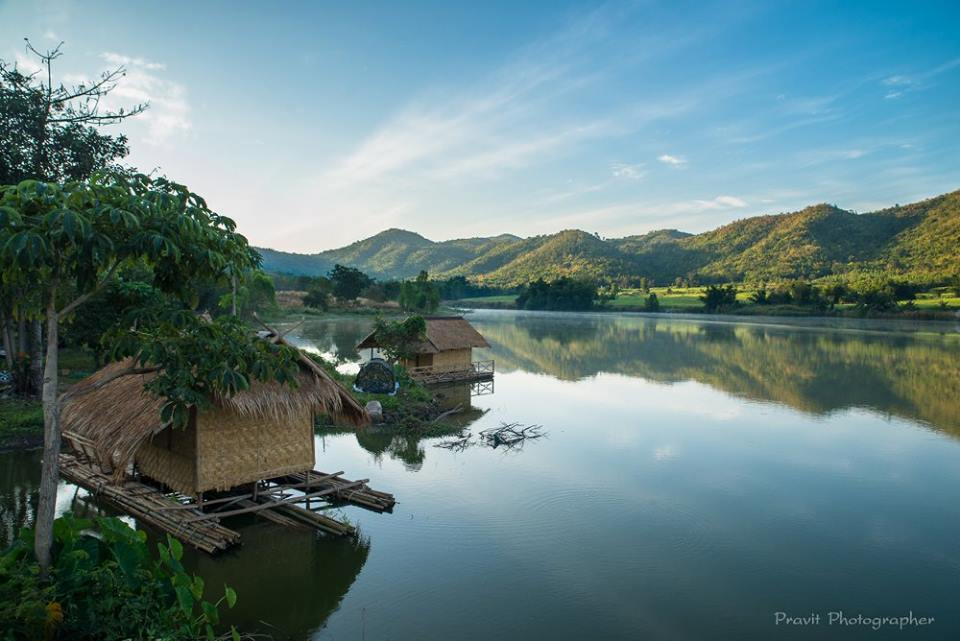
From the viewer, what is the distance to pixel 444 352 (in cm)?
2220

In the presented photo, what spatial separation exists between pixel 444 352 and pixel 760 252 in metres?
93.4

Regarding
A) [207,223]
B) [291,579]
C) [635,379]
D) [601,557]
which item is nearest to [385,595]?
[291,579]

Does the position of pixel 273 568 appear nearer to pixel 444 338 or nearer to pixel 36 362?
pixel 36 362

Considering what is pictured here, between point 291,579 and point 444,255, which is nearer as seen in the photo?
point 291,579

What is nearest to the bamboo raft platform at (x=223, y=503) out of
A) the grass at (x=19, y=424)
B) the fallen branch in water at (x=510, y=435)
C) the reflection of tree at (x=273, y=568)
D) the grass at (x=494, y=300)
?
the reflection of tree at (x=273, y=568)

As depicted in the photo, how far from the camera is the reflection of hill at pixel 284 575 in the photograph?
21.1 feet

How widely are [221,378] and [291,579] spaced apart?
3.66 m

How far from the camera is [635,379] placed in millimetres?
24266

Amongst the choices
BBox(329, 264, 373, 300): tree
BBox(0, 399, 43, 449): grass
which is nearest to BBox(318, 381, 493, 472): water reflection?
BBox(0, 399, 43, 449): grass

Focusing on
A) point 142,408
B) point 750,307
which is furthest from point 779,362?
point 750,307

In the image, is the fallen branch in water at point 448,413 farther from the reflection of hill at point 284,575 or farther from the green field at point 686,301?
the green field at point 686,301

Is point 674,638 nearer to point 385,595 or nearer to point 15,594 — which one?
point 385,595

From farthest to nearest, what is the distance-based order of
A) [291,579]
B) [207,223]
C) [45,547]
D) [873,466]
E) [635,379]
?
[635,379] → [873,466] → [291,579] → [207,223] → [45,547]

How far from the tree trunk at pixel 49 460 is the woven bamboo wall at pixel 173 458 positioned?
3.40m
